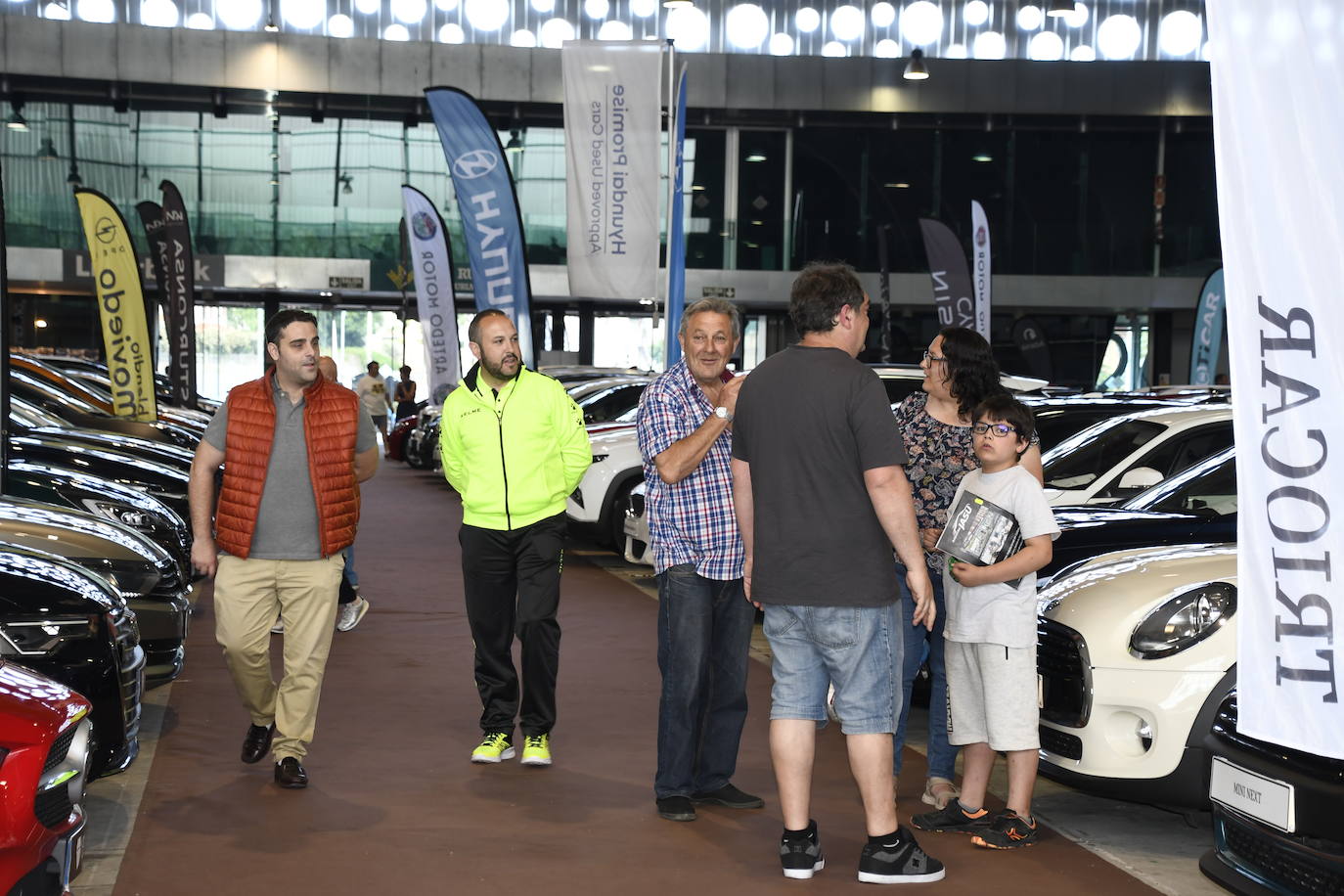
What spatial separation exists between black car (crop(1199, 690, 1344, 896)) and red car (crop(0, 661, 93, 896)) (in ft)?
9.20

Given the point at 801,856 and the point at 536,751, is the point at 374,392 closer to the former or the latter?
the point at 536,751

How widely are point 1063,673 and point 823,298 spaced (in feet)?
5.29

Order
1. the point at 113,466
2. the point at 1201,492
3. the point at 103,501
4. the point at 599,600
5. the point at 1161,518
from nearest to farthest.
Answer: the point at 1161,518, the point at 1201,492, the point at 103,501, the point at 113,466, the point at 599,600

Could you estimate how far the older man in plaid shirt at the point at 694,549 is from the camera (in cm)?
557

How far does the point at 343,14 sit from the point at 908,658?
3197 cm

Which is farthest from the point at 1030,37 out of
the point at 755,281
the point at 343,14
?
the point at 343,14

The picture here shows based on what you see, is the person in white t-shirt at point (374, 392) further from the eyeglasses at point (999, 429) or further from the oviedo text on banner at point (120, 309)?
the eyeglasses at point (999, 429)

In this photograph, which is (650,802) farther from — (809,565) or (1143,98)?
(1143,98)

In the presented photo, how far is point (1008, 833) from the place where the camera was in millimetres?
5281

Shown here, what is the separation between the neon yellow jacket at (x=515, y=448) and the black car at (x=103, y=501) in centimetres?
331

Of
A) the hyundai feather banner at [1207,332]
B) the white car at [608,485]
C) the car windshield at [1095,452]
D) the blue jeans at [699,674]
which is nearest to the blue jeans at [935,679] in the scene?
the blue jeans at [699,674]

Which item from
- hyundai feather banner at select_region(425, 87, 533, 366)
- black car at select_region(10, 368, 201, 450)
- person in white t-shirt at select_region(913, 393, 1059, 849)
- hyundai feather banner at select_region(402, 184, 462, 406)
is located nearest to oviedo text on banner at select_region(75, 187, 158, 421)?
black car at select_region(10, 368, 201, 450)

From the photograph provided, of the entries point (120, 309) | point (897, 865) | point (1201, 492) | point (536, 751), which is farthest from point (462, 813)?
point (120, 309)

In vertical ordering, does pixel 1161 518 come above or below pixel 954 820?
above
